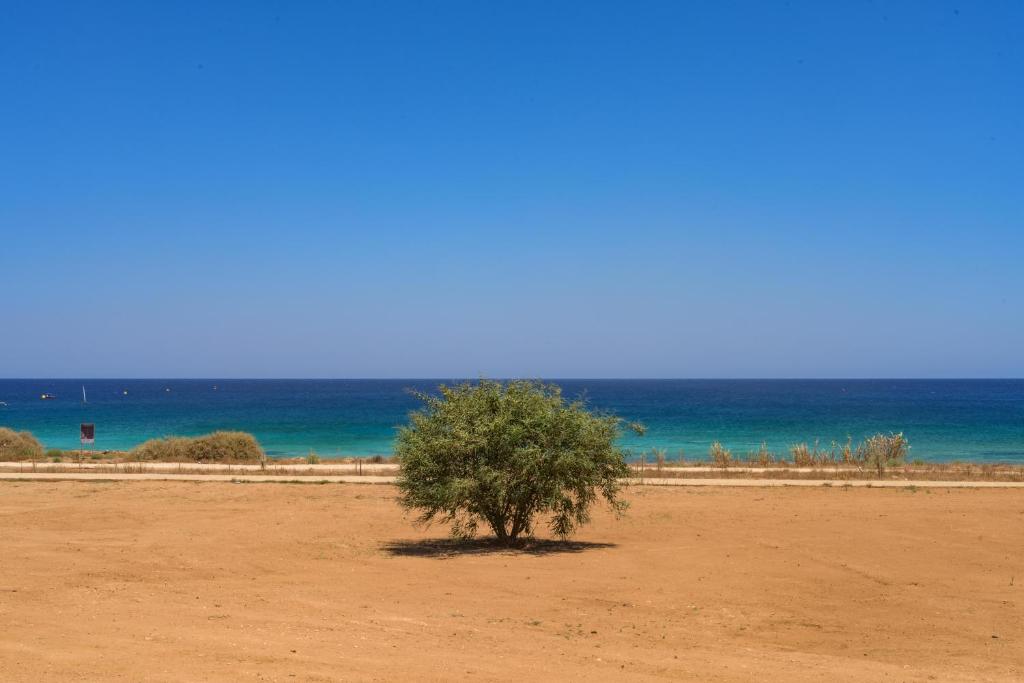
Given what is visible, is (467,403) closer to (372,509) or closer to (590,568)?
(590,568)

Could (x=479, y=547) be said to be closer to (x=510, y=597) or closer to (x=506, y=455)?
(x=506, y=455)

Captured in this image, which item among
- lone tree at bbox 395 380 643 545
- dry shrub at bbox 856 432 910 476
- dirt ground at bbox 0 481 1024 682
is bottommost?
dry shrub at bbox 856 432 910 476

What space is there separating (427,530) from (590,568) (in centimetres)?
756

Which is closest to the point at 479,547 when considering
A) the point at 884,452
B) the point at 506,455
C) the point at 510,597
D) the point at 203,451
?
the point at 506,455

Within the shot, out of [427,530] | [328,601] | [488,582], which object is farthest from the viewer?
[427,530]

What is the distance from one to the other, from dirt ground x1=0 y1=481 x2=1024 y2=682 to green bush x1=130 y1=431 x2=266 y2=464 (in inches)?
945

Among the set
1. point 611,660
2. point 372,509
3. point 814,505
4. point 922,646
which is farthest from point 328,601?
point 814,505

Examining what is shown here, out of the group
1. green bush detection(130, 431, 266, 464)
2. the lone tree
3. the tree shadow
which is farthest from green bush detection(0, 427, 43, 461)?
the lone tree

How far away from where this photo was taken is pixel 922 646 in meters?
13.5

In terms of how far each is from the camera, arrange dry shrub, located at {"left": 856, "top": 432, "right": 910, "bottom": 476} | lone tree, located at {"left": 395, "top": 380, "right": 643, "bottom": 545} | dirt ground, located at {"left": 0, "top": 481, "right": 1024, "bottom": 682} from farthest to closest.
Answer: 1. dry shrub, located at {"left": 856, "top": 432, "right": 910, "bottom": 476}
2. lone tree, located at {"left": 395, "top": 380, "right": 643, "bottom": 545}
3. dirt ground, located at {"left": 0, "top": 481, "right": 1024, "bottom": 682}

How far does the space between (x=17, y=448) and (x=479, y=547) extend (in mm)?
41074

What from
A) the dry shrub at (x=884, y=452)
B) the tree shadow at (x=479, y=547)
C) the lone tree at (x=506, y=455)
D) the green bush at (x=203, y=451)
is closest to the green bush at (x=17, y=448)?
the green bush at (x=203, y=451)

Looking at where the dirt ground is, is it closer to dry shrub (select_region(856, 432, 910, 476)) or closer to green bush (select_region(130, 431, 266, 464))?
dry shrub (select_region(856, 432, 910, 476))

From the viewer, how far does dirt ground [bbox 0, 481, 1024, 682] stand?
1170cm
